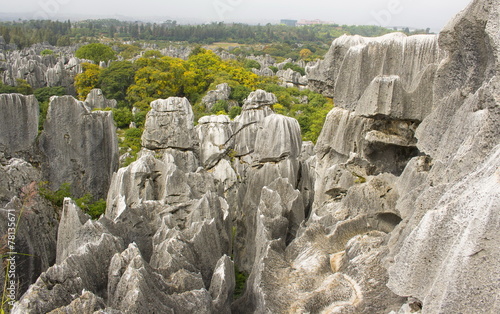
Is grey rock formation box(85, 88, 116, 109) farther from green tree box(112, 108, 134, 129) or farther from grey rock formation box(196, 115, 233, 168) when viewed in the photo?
grey rock formation box(196, 115, 233, 168)

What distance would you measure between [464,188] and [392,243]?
1873 millimetres

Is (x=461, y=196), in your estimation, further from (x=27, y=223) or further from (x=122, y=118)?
(x=122, y=118)

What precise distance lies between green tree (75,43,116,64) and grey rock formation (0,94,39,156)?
5064 cm

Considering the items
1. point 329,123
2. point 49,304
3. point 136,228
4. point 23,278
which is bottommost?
point 23,278

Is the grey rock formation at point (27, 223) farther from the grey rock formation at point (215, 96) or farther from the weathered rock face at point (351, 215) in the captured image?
the grey rock formation at point (215, 96)

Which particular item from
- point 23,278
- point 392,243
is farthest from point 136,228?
point 392,243

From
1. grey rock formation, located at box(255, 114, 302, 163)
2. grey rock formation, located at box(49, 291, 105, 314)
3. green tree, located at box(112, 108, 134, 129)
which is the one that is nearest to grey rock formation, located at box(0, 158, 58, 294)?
grey rock formation, located at box(49, 291, 105, 314)

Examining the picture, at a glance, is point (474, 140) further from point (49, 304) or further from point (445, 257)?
point (49, 304)

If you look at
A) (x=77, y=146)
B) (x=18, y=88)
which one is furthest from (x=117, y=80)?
(x=77, y=146)

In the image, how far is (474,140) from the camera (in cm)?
425

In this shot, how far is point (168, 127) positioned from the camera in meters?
15.6

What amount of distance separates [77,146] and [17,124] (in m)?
1.85

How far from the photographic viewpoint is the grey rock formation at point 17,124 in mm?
12500

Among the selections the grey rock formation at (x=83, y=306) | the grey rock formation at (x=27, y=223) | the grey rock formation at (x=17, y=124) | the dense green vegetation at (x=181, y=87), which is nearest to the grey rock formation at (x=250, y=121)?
the grey rock formation at (x=17, y=124)
